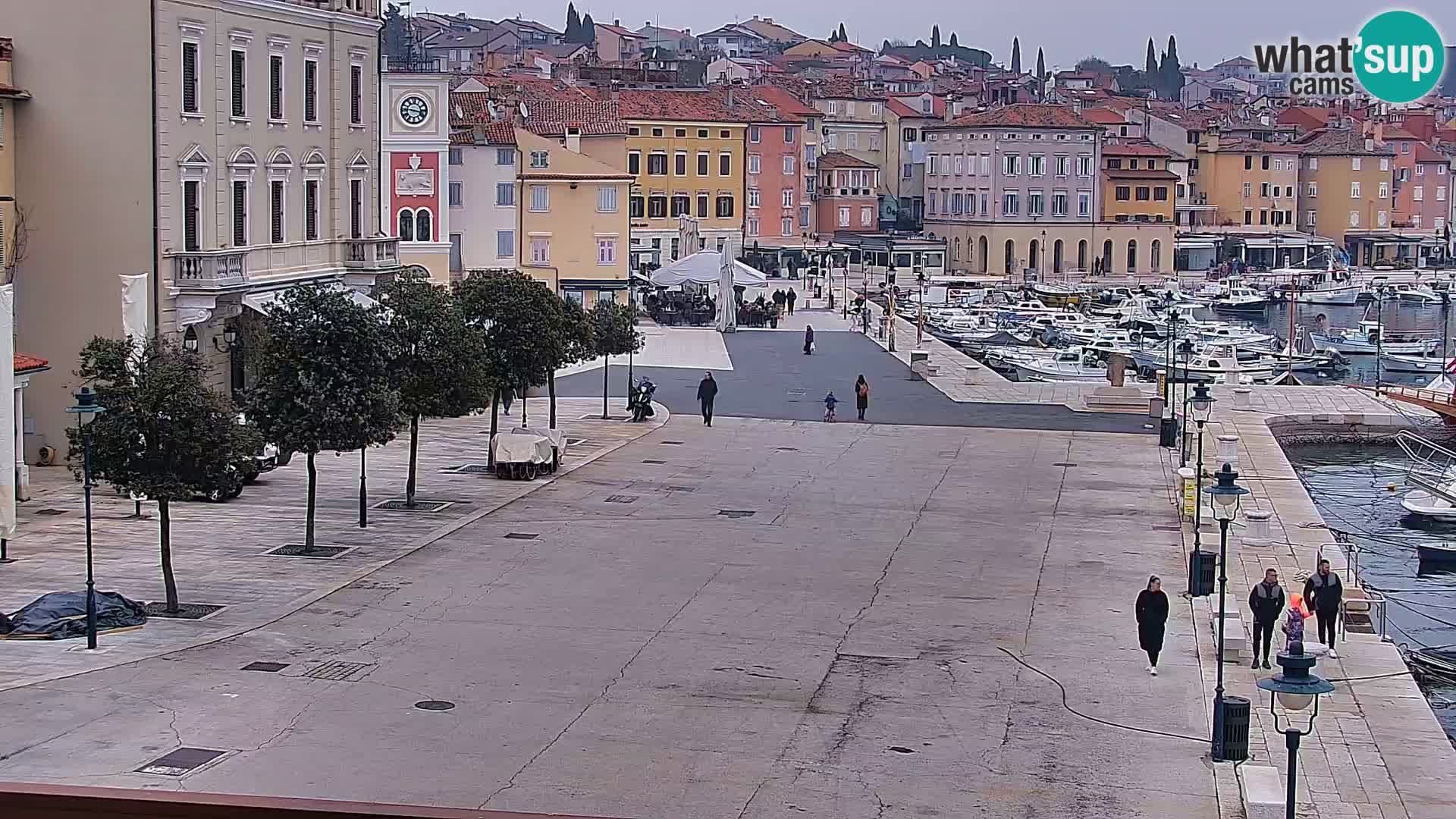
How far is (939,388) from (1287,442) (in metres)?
9.71

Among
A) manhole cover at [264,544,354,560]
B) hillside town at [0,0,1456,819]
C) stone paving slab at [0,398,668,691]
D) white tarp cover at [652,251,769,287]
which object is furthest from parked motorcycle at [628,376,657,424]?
white tarp cover at [652,251,769,287]

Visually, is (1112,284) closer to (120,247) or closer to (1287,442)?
(1287,442)

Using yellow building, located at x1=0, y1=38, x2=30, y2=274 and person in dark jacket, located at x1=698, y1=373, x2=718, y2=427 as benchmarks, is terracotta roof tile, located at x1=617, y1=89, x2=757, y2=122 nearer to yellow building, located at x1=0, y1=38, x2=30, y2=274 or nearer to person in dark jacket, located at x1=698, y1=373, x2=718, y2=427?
person in dark jacket, located at x1=698, y1=373, x2=718, y2=427

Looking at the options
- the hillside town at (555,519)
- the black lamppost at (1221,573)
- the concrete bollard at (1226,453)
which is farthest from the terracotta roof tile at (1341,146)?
the black lamppost at (1221,573)

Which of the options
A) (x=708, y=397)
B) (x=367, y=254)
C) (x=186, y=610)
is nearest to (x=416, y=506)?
(x=186, y=610)

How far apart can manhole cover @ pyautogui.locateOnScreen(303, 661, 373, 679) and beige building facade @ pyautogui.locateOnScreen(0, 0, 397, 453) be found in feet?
41.4

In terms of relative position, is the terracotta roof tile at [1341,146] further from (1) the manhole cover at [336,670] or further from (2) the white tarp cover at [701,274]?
(1) the manhole cover at [336,670]

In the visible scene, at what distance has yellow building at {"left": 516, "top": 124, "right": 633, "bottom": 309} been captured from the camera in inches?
2783

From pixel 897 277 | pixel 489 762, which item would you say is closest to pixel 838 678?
pixel 489 762

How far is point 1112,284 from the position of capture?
379 feet

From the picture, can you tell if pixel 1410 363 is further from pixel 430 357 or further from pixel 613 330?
pixel 430 357

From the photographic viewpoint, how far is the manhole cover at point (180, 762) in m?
16.0

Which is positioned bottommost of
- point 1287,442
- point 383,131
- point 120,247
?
point 1287,442

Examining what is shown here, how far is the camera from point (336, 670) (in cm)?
2017
